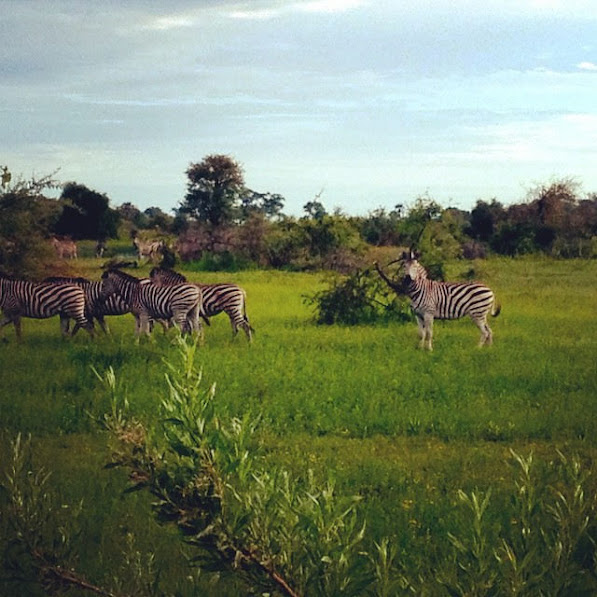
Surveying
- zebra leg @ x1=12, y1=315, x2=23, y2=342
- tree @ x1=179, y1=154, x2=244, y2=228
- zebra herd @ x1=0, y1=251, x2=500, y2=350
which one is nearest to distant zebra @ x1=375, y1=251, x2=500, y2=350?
zebra herd @ x1=0, y1=251, x2=500, y2=350

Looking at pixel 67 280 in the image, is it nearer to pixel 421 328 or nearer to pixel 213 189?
pixel 213 189

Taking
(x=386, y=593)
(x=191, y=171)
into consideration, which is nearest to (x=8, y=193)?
(x=191, y=171)

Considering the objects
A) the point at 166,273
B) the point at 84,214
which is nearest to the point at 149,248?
the point at 166,273

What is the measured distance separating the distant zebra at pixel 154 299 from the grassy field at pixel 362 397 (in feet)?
0.45

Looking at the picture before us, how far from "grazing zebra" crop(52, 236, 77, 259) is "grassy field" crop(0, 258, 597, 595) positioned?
152mm

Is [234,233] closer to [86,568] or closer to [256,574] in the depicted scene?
[86,568]

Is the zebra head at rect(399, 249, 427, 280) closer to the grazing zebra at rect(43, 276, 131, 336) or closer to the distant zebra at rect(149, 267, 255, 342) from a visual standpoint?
the distant zebra at rect(149, 267, 255, 342)

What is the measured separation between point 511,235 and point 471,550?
5.88 metres

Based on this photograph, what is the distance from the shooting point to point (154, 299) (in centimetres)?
690

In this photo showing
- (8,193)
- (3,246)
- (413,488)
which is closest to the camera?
(413,488)

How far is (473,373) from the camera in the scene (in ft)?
19.8

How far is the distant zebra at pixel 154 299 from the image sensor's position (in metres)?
6.91

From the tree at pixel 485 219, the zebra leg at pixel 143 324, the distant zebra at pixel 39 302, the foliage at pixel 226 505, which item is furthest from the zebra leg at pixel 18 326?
the foliage at pixel 226 505

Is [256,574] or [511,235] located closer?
[256,574]
